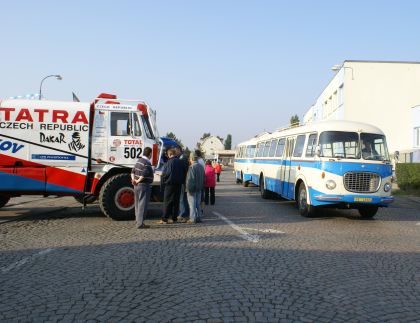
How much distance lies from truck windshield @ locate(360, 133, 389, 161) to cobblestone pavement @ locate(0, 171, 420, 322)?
1.89m

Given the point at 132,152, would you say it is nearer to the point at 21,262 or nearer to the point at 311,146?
the point at 21,262

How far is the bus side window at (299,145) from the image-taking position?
40.9 ft

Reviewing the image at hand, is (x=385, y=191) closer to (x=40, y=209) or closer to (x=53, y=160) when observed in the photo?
(x=53, y=160)

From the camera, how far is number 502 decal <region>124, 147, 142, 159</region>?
10.2 m

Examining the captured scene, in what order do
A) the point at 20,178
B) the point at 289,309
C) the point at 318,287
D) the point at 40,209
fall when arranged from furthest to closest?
the point at 40,209
the point at 20,178
the point at 318,287
the point at 289,309

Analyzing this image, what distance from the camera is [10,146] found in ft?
32.0

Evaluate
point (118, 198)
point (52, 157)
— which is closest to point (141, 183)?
point (118, 198)

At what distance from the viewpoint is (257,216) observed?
37.6 ft

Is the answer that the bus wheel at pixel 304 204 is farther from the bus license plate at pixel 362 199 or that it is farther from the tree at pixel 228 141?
the tree at pixel 228 141

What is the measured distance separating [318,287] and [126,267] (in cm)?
261

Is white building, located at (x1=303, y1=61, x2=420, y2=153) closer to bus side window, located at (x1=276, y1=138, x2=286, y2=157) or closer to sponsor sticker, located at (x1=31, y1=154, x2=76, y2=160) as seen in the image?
bus side window, located at (x1=276, y1=138, x2=286, y2=157)

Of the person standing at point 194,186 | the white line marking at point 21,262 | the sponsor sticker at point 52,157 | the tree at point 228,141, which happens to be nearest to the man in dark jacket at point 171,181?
the person standing at point 194,186

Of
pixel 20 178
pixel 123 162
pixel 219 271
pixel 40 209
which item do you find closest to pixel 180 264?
pixel 219 271

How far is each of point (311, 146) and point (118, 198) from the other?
5.45 m
